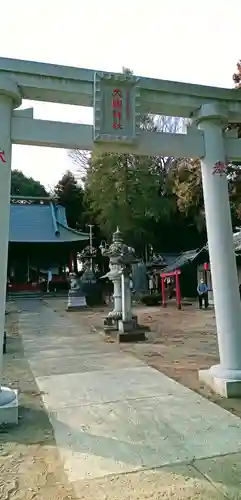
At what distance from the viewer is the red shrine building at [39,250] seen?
3017 cm

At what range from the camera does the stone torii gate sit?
4.24m

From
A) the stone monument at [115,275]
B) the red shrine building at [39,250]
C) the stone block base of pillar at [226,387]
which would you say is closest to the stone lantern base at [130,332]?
the stone monument at [115,275]

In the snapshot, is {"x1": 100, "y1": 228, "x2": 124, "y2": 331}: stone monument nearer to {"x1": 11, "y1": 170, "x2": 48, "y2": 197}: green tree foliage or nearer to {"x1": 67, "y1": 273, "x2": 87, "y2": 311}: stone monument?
{"x1": 67, "y1": 273, "x2": 87, "y2": 311}: stone monument

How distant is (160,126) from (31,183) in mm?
25920

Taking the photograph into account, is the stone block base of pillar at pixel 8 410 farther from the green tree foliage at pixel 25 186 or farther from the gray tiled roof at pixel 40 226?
the green tree foliage at pixel 25 186

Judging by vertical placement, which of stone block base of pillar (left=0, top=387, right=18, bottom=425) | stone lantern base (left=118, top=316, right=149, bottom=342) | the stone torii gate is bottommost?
stone block base of pillar (left=0, top=387, right=18, bottom=425)

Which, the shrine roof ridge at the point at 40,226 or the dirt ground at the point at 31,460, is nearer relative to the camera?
the dirt ground at the point at 31,460

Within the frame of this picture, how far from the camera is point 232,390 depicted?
466 centimetres

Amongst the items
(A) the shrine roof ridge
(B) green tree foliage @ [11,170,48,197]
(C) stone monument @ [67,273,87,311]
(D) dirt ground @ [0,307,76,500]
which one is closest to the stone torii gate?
(D) dirt ground @ [0,307,76,500]

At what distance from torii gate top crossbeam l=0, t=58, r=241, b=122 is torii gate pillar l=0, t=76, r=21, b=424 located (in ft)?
0.75

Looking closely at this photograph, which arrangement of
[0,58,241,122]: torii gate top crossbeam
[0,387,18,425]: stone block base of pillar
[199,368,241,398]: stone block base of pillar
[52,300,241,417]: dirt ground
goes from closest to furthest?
1. [0,387,18,425]: stone block base of pillar
2. [0,58,241,122]: torii gate top crossbeam
3. [199,368,241,398]: stone block base of pillar
4. [52,300,241,417]: dirt ground

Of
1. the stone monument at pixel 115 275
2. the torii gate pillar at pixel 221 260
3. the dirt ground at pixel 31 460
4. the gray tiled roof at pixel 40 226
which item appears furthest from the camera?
the gray tiled roof at pixel 40 226

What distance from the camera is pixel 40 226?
32656 millimetres

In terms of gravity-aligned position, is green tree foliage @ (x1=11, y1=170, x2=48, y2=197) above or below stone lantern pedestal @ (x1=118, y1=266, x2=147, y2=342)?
above
